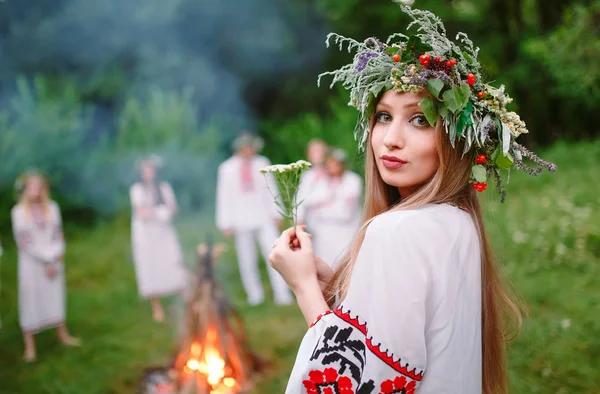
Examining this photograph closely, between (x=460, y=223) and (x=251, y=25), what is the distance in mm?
9482

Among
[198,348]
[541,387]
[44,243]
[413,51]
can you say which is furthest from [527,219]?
[413,51]

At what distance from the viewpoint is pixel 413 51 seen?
1.70 meters

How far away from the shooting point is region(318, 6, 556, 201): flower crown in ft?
5.27

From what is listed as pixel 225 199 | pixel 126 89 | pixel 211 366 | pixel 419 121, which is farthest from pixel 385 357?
pixel 126 89

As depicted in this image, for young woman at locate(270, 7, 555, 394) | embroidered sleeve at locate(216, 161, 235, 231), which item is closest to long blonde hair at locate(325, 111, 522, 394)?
young woman at locate(270, 7, 555, 394)

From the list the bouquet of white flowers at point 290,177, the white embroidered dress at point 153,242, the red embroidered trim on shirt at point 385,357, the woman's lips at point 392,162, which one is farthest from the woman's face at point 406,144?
the white embroidered dress at point 153,242

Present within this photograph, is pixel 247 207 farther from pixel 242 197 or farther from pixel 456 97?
pixel 456 97

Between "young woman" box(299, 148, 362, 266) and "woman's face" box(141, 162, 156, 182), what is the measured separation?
5.54ft

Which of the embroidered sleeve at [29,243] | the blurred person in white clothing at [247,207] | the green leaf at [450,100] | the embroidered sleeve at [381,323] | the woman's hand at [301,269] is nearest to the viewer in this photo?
the embroidered sleeve at [381,323]

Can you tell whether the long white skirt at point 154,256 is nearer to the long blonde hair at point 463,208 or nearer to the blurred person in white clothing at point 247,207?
the blurred person in white clothing at point 247,207

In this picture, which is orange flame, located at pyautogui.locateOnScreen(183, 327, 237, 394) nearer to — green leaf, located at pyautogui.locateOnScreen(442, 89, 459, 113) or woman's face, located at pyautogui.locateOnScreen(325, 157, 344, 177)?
woman's face, located at pyautogui.locateOnScreen(325, 157, 344, 177)

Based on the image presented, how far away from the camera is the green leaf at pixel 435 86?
5.16 ft

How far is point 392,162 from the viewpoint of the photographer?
166 cm

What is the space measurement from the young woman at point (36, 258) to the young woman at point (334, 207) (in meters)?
2.61
